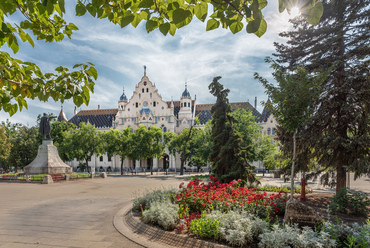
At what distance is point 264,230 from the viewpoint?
222 inches

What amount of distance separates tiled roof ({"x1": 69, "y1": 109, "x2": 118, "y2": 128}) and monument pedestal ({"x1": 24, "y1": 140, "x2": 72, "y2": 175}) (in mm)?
49108

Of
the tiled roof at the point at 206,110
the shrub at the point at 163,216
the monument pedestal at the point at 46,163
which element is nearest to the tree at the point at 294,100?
the shrub at the point at 163,216

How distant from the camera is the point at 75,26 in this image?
3.42 m

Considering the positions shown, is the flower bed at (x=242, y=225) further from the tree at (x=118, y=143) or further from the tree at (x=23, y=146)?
the tree at (x=23, y=146)

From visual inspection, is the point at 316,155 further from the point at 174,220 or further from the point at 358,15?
the point at 174,220

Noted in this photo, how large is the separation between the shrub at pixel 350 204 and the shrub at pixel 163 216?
6.71 meters

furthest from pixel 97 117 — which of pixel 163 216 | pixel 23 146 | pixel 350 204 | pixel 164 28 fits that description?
pixel 164 28

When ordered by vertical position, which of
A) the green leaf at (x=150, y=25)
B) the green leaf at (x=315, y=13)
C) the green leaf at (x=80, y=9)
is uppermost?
the green leaf at (x=80, y=9)

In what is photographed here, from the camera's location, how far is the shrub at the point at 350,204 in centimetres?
888

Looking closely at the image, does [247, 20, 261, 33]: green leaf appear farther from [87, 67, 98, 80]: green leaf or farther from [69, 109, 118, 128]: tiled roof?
[69, 109, 118, 128]: tiled roof

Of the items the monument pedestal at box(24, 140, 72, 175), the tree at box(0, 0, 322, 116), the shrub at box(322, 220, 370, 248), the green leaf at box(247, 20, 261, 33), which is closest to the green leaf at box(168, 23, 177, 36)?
the tree at box(0, 0, 322, 116)

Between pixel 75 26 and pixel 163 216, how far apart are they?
5.90 m

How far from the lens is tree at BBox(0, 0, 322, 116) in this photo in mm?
2037

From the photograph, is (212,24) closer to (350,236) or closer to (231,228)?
(231,228)
